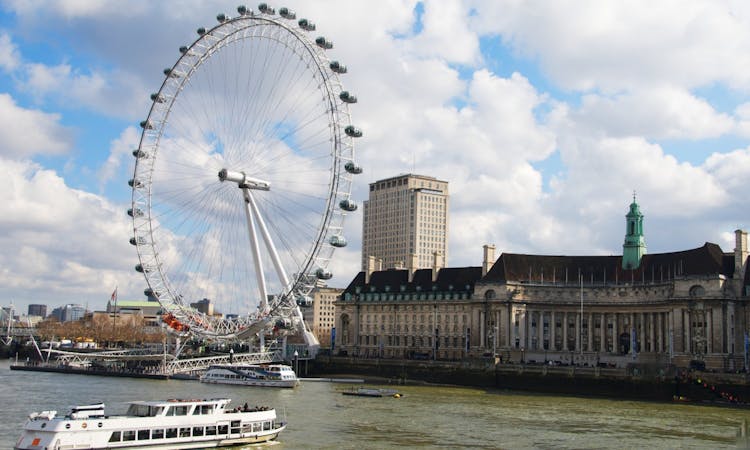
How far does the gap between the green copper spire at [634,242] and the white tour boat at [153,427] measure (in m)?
77.8

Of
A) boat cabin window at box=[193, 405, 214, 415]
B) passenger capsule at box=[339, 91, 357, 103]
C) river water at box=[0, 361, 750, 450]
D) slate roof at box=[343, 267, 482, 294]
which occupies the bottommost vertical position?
river water at box=[0, 361, 750, 450]

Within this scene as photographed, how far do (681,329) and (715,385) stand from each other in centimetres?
2269

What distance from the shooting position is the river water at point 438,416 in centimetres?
5281

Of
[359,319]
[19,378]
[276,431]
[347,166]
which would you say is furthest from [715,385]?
[19,378]

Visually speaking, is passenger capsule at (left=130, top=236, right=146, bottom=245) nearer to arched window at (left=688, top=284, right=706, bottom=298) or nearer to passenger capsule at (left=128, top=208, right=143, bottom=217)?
passenger capsule at (left=128, top=208, right=143, bottom=217)

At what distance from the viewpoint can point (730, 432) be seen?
59.5 metres

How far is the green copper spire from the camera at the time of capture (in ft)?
395

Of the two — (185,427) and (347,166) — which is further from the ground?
(347,166)

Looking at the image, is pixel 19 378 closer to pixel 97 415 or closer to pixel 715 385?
pixel 97 415

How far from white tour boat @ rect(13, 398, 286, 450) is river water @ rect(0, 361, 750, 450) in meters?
2.06

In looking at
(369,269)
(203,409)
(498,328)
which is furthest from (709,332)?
(203,409)

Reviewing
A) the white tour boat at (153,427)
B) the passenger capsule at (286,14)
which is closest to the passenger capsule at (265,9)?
the passenger capsule at (286,14)

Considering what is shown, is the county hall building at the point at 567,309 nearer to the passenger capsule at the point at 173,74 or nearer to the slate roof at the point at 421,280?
the slate roof at the point at 421,280

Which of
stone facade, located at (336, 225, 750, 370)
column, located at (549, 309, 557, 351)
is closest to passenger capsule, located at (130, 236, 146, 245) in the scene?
stone facade, located at (336, 225, 750, 370)
